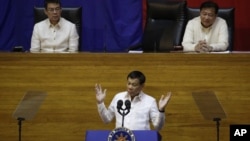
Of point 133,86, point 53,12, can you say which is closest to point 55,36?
point 53,12

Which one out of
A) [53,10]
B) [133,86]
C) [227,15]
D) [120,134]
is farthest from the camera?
[227,15]

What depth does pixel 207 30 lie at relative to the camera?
801 cm

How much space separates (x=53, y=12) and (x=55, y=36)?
333 millimetres

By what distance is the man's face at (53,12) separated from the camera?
7946mm

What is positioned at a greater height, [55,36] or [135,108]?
[55,36]

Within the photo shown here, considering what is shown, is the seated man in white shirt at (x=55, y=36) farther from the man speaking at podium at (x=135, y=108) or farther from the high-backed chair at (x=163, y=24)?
the man speaking at podium at (x=135, y=108)

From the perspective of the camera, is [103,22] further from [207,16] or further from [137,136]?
[137,136]

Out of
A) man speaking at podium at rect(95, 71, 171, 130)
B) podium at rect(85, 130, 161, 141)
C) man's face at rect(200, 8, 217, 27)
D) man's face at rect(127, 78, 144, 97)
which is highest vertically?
man's face at rect(200, 8, 217, 27)

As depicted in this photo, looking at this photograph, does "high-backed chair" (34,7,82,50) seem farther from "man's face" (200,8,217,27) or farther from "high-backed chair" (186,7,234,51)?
"man's face" (200,8,217,27)

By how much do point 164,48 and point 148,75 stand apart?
1526 millimetres

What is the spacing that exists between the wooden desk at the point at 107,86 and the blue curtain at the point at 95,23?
9.19 feet

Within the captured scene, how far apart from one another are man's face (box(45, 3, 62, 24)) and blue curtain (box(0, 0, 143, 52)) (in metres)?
1.60

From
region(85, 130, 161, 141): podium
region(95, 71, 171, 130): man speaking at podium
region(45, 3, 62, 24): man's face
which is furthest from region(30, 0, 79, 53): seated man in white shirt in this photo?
region(85, 130, 161, 141): podium

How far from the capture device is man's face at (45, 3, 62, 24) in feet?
26.1
